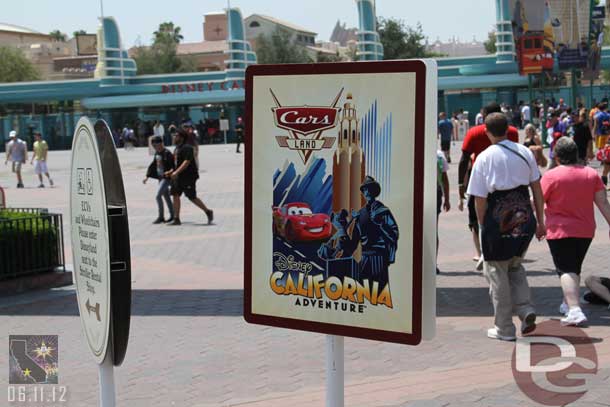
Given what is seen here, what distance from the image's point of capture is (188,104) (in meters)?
56.7

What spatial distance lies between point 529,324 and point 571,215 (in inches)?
39.5

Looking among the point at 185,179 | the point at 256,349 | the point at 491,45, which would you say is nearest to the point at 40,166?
the point at 185,179

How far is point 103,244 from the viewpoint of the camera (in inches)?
145

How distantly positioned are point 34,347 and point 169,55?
91.2 m

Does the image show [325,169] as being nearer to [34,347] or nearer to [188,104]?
[34,347]

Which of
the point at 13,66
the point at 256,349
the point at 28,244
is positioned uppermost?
the point at 13,66

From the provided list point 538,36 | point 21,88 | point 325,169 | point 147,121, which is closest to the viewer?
point 325,169

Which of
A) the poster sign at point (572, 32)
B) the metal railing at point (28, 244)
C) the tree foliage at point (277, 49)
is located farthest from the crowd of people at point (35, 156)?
the tree foliage at point (277, 49)

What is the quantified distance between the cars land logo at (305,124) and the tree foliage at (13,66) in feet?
302

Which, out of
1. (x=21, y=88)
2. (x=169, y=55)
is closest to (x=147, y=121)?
(x=21, y=88)

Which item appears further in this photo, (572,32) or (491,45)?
(491,45)

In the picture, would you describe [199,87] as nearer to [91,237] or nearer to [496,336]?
[496,336]

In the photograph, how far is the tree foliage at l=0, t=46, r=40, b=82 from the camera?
90.8 m

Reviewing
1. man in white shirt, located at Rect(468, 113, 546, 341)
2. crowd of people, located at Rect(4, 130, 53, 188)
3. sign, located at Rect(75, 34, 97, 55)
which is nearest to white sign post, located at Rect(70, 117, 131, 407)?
man in white shirt, located at Rect(468, 113, 546, 341)
